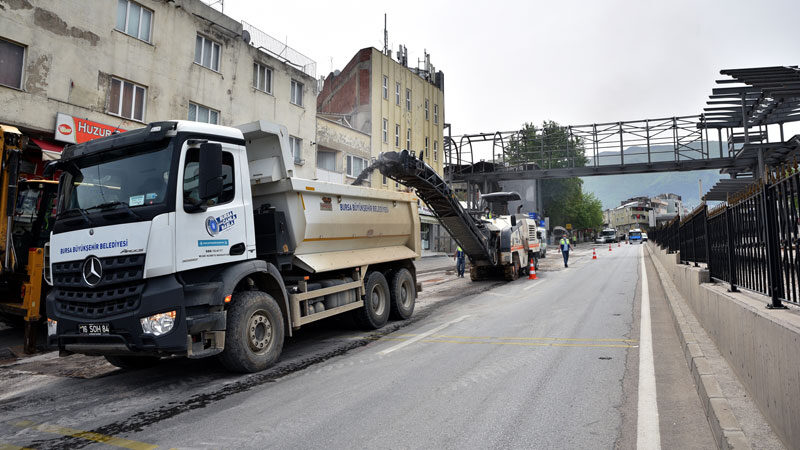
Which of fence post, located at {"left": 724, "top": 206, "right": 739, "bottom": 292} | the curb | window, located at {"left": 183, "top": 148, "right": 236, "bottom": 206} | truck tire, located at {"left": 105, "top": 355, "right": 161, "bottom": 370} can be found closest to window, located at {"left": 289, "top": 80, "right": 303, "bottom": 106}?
window, located at {"left": 183, "top": 148, "right": 236, "bottom": 206}

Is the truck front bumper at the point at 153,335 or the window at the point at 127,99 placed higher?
the window at the point at 127,99

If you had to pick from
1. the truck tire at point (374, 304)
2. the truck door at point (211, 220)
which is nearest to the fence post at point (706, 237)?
the truck tire at point (374, 304)

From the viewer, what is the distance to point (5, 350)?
23.9ft

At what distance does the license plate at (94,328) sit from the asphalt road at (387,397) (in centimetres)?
71

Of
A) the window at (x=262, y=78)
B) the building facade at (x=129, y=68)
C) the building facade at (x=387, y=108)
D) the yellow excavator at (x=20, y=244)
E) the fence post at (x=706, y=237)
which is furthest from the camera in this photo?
the building facade at (x=387, y=108)

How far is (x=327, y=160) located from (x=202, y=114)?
866 cm

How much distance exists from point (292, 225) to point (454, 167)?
1134 inches

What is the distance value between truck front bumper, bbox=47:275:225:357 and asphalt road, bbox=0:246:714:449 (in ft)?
1.76

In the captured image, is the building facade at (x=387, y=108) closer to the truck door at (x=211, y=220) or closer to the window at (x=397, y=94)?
the window at (x=397, y=94)

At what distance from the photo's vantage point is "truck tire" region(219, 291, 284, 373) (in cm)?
518

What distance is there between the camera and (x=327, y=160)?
24.3m

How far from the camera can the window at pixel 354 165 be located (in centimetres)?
2517

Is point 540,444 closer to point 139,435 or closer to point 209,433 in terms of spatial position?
point 209,433

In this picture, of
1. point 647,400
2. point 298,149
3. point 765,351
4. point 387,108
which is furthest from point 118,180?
point 387,108
